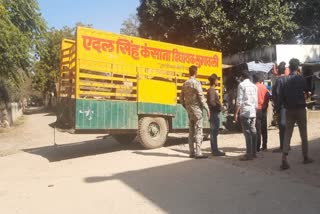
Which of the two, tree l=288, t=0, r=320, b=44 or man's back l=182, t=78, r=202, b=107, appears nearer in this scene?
man's back l=182, t=78, r=202, b=107

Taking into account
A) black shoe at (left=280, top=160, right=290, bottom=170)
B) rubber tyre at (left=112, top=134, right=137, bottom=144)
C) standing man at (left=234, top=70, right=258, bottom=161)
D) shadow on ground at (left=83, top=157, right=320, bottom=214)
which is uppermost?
standing man at (left=234, top=70, right=258, bottom=161)

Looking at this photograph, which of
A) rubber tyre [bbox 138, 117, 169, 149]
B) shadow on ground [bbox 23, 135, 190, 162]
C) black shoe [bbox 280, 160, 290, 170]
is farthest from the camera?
shadow on ground [bbox 23, 135, 190, 162]

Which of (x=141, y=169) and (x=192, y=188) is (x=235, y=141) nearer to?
(x=141, y=169)

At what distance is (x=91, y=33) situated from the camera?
31.3ft

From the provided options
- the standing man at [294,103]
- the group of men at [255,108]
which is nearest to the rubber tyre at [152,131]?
the group of men at [255,108]

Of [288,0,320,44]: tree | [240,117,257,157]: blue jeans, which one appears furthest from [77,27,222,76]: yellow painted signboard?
[288,0,320,44]: tree

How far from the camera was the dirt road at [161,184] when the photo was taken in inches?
214

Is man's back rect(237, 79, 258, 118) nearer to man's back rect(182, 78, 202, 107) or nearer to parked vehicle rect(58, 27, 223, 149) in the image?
man's back rect(182, 78, 202, 107)

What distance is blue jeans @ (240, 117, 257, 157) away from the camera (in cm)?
809

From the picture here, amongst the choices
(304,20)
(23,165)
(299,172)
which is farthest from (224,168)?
(304,20)

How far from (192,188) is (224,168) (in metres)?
1.37

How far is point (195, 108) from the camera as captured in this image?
8.63 metres

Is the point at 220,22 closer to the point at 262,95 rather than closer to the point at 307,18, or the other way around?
the point at 307,18

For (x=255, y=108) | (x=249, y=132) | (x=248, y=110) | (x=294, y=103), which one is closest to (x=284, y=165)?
(x=294, y=103)
